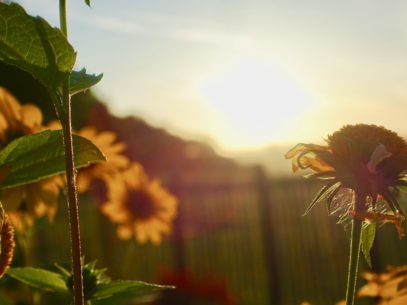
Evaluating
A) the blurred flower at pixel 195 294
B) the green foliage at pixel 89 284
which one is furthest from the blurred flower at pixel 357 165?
the blurred flower at pixel 195 294

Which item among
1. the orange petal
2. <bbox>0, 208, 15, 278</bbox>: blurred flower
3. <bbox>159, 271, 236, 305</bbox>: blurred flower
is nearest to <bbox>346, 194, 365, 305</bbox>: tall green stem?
<bbox>0, 208, 15, 278</bbox>: blurred flower

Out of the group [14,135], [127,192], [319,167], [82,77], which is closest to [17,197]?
[14,135]

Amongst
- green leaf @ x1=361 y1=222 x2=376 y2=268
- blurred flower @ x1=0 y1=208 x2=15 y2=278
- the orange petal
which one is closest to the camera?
blurred flower @ x1=0 y1=208 x2=15 y2=278

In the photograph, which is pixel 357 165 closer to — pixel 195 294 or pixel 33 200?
pixel 33 200

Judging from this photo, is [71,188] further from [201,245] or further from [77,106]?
[201,245]

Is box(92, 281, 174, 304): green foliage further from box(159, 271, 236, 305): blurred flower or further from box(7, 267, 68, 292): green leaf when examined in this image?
box(159, 271, 236, 305): blurred flower

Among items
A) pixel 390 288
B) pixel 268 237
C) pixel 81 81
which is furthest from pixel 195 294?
pixel 81 81
